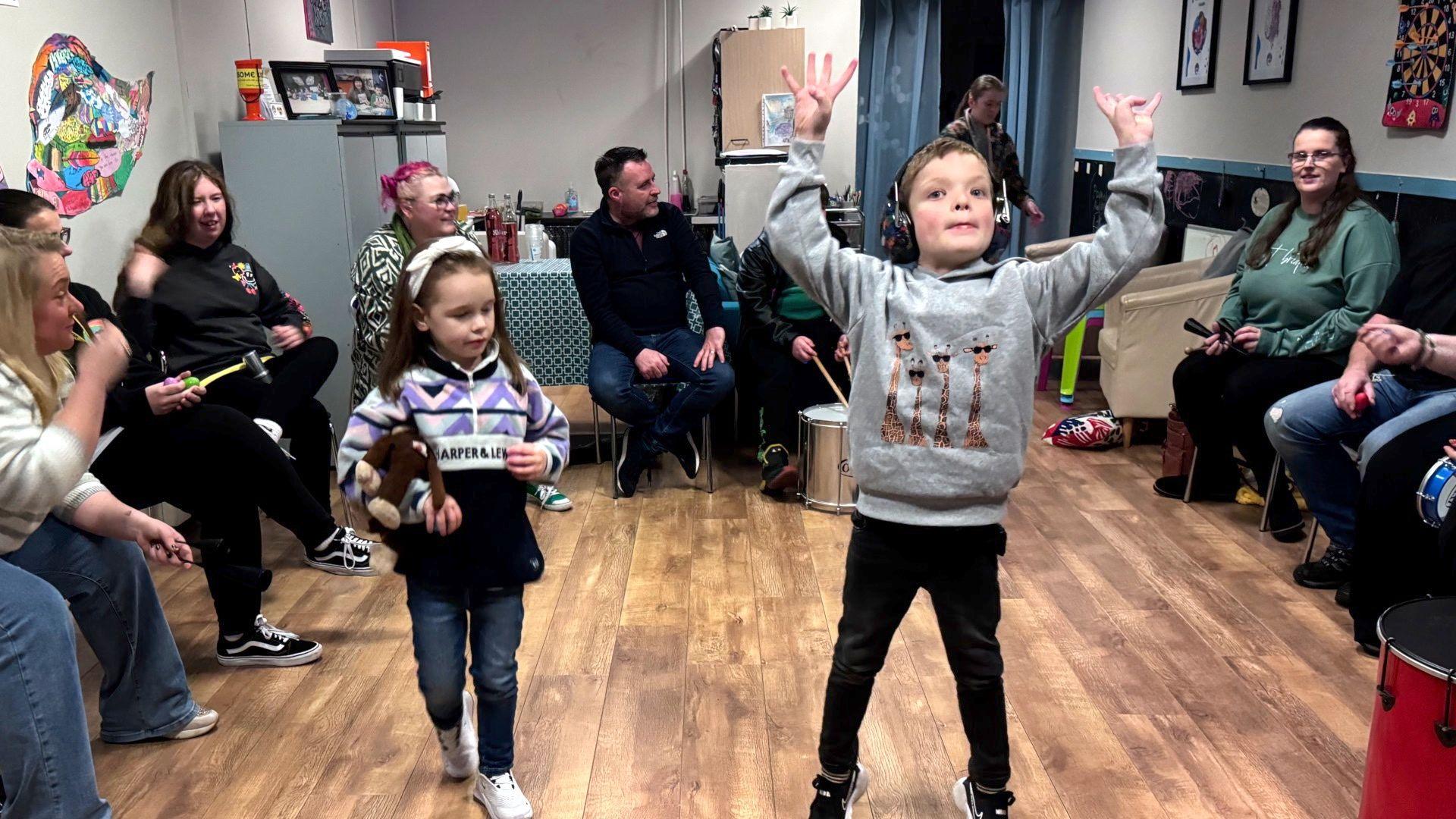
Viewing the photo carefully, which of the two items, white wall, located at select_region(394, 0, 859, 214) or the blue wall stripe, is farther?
white wall, located at select_region(394, 0, 859, 214)

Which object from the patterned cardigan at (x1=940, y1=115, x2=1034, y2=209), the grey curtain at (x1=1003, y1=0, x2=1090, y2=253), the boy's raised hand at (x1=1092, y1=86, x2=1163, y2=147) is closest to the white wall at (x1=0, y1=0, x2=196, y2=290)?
the boy's raised hand at (x1=1092, y1=86, x2=1163, y2=147)

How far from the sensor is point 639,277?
13.1ft

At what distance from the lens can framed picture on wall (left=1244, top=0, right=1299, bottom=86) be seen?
429 cm

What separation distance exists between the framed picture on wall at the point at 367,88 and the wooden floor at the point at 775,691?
1.86m

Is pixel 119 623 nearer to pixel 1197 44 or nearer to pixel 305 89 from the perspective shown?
pixel 305 89

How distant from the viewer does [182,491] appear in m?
2.72

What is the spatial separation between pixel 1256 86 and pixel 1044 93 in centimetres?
228

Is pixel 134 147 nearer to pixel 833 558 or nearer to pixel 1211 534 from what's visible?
pixel 833 558

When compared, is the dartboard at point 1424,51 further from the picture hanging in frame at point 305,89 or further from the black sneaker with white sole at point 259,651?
the picture hanging in frame at point 305,89

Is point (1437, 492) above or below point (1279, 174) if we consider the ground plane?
below

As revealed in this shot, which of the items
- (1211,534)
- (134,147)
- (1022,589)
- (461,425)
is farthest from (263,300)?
(1211,534)

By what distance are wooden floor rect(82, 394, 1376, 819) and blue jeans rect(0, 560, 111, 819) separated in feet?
1.09

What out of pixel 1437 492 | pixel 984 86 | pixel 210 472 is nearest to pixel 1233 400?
pixel 1437 492

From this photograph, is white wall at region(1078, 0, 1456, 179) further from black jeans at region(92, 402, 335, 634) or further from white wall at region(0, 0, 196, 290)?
white wall at region(0, 0, 196, 290)
